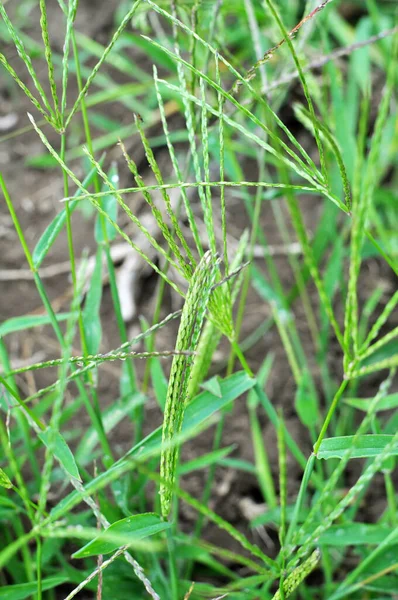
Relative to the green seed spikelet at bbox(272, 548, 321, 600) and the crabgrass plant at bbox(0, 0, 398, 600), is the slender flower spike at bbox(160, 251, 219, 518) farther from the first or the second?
the green seed spikelet at bbox(272, 548, 321, 600)

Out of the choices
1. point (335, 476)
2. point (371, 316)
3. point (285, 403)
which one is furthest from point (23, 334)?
point (335, 476)

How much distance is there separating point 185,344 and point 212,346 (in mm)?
270

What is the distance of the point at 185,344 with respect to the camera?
0.56 m

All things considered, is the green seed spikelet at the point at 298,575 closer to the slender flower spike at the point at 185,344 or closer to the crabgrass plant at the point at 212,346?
the crabgrass plant at the point at 212,346

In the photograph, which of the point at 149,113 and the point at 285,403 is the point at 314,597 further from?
the point at 149,113

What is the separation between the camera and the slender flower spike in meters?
0.55

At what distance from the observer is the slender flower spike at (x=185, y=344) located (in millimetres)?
548

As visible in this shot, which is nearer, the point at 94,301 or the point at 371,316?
the point at 94,301

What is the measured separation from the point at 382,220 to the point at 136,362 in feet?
2.13

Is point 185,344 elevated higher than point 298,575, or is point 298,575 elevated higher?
point 185,344

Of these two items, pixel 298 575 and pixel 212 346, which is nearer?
pixel 298 575

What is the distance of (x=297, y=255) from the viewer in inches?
62.7

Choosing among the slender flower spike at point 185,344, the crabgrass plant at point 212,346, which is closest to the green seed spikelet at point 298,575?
the crabgrass plant at point 212,346

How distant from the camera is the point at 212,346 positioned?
0.83 metres
